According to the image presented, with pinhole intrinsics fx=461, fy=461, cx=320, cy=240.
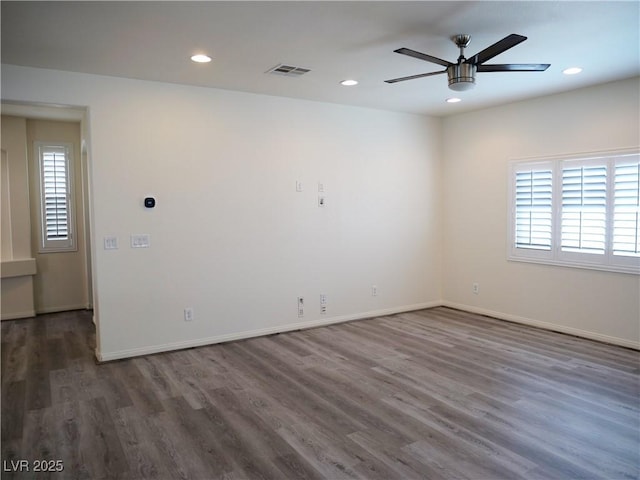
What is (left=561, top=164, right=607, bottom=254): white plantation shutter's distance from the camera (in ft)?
15.9

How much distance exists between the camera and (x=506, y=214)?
5.80m

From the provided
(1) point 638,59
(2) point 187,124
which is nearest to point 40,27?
(2) point 187,124

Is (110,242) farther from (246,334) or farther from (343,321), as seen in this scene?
(343,321)

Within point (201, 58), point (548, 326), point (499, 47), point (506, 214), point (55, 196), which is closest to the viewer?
point (499, 47)

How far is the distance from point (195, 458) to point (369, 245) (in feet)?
12.5

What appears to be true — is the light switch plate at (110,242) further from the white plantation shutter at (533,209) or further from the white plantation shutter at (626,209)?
the white plantation shutter at (626,209)

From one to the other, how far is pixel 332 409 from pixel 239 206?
8.30 ft

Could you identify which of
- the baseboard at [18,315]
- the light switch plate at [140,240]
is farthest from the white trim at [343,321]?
the baseboard at [18,315]

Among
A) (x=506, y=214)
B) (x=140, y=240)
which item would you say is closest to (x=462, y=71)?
(x=506, y=214)

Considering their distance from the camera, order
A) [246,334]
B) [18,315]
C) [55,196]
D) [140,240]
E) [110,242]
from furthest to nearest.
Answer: [55,196] → [18,315] → [246,334] → [140,240] → [110,242]

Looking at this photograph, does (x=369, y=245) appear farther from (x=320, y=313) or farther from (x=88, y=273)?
(x=88, y=273)

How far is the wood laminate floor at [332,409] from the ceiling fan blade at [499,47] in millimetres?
2472

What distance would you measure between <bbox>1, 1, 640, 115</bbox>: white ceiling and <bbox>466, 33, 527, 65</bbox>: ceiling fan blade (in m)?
0.22

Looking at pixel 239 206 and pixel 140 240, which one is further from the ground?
pixel 239 206
